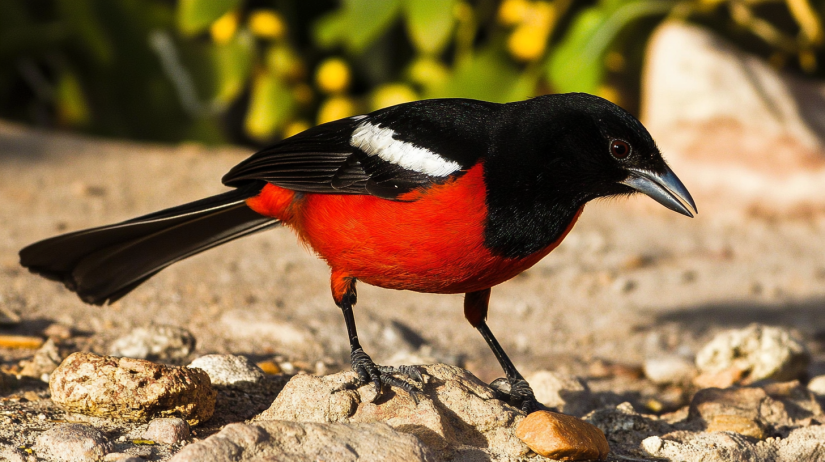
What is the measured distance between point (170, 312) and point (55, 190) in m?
2.51

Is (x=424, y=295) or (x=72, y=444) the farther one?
(x=424, y=295)

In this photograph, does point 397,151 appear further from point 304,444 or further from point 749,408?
point 749,408

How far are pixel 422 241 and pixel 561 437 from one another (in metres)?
0.88

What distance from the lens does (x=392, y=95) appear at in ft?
26.3

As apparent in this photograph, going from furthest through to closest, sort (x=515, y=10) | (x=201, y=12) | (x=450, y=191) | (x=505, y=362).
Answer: (x=515, y=10) → (x=201, y=12) → (x=505, y=362) → (x=450, y=191)

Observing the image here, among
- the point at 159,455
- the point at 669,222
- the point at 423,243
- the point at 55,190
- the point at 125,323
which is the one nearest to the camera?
the point at 159,455

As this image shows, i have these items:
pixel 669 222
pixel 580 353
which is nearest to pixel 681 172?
pixel 669 222

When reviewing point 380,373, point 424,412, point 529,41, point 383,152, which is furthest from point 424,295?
point 424,412

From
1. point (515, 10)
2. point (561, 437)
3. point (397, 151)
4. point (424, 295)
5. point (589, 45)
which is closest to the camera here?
point (561, 437)

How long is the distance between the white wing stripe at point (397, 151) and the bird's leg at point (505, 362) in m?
0.72

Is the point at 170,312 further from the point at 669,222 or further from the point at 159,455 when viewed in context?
the point at 669,222

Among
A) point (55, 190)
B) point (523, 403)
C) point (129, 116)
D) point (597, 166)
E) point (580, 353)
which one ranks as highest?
point (129, 116)

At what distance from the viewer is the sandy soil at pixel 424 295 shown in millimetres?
4562

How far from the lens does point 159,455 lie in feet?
9.08
